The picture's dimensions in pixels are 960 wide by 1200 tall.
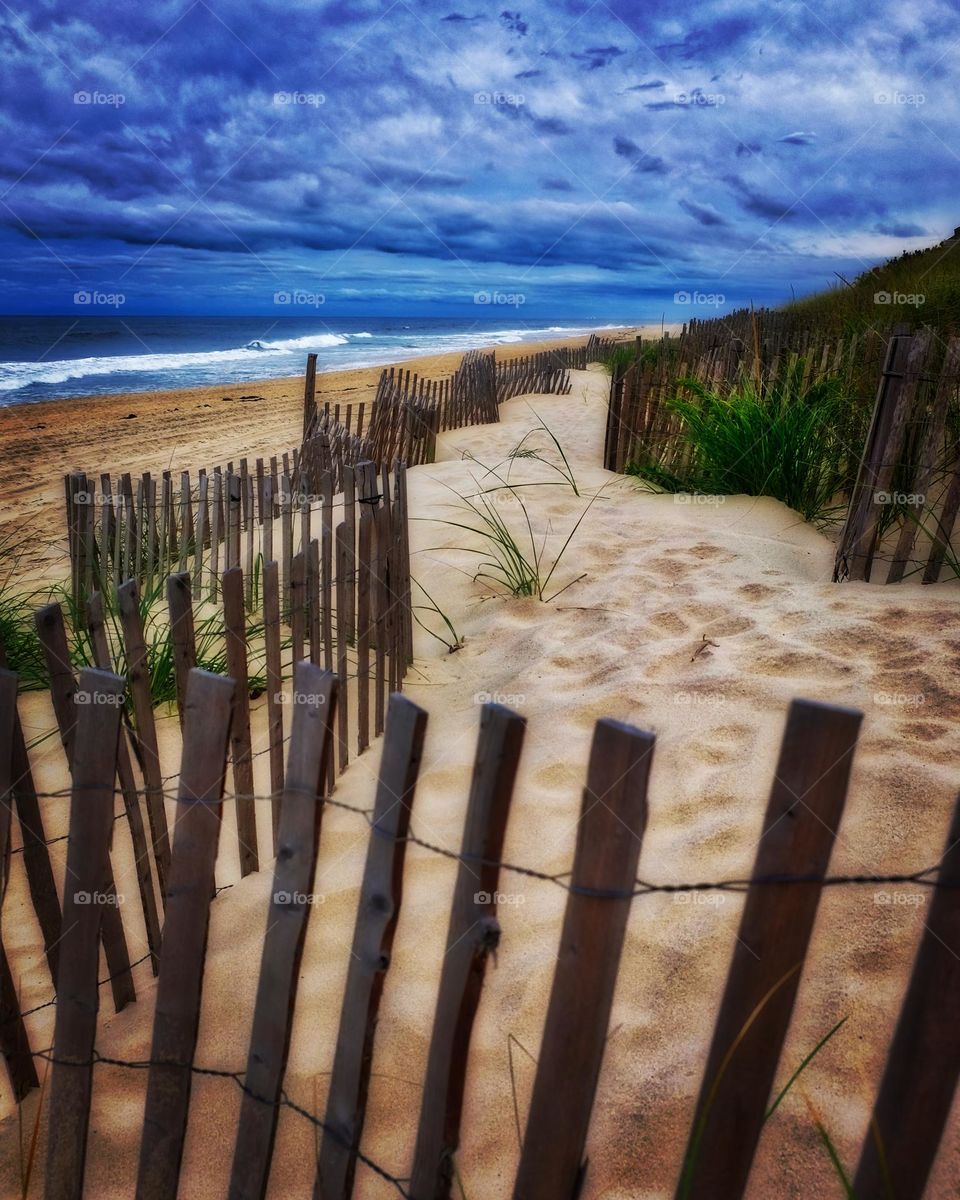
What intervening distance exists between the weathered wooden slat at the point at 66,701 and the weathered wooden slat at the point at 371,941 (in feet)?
2.41

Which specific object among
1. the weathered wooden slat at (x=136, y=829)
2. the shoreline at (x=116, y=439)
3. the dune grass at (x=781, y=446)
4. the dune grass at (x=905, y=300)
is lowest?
the shoreline at (x=116, y=439)

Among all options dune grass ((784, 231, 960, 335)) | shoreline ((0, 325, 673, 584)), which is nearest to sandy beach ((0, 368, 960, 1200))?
dune grass ((784, 231, 960, 335))

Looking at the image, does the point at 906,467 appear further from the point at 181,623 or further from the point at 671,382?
the point at 181,623

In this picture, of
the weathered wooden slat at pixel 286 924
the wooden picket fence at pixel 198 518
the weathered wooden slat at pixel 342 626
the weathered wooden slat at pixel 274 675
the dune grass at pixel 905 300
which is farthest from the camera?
the dune grass at pixel 905 300

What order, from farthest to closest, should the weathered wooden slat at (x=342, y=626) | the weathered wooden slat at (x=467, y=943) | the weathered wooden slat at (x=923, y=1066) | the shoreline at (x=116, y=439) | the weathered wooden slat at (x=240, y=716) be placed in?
the shoreline at (x=116, y=439)
the weathered wooden slat at (x=342, y=626)
the weathered wooden slat at (x=240, y=716)
the weathered wooden slat at (x=467, y=943)
the weathered wooden slat at (x=923, y=1066)

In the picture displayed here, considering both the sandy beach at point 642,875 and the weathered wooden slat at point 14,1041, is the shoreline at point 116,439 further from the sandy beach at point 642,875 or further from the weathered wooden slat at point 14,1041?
the weathered wooden slat at point 14,1041

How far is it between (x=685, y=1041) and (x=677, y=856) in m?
0.53

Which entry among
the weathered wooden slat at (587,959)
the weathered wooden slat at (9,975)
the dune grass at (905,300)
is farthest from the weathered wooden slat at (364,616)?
the dune grass at (905,300)

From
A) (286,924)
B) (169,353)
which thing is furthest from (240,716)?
(169,353)

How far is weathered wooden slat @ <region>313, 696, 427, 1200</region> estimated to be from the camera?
3.64 feet

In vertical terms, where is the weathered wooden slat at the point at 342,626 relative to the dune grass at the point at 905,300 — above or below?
below

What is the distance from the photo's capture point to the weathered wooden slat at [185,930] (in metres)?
1.28

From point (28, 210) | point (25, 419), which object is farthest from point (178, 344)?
point (28, 210)

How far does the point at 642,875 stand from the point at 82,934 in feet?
4.12
